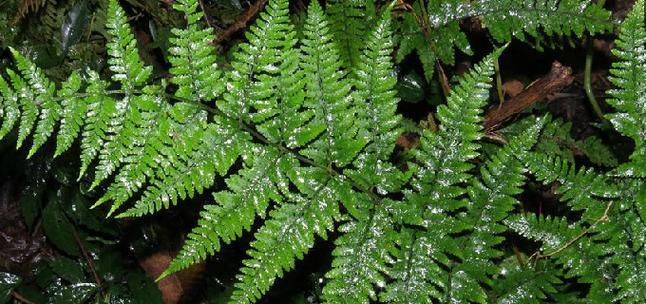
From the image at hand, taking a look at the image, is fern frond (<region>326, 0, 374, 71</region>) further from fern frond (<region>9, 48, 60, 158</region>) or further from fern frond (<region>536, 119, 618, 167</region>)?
fern frond (<region>9, 48, 60, 158</region>)

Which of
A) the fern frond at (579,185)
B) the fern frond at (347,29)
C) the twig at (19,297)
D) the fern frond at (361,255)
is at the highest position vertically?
the fern frond at (347,29)

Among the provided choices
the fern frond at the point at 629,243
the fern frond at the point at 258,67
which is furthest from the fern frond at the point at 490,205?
the fern frond at the point at 258,67

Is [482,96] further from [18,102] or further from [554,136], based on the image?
[18,102]

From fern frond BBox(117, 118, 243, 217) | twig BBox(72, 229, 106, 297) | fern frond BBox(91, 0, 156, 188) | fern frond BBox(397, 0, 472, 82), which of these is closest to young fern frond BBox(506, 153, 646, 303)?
fern frond BBox(397, 0, 472, 82)

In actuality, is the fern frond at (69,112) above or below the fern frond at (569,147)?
below

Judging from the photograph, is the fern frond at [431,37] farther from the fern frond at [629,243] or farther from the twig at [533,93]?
the fern frond at [629,243]

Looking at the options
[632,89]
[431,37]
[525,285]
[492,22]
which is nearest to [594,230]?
[525,285]

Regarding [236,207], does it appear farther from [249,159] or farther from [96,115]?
[96,115]

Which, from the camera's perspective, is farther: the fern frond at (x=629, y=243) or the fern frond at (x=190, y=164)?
the fern frond at (x=629, y=243)
